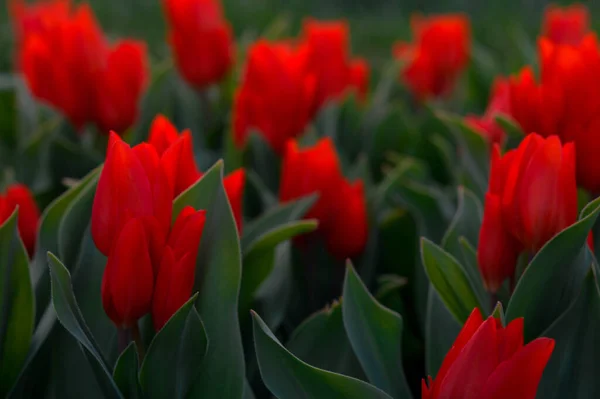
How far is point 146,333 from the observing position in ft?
2.79

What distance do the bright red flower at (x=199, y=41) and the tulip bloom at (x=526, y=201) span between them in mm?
1056

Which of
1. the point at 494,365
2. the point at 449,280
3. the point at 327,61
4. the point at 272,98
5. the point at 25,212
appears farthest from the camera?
the point at 327,61

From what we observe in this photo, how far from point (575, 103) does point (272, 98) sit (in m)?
0.56

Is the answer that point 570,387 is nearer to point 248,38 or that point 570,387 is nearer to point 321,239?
point 321,239

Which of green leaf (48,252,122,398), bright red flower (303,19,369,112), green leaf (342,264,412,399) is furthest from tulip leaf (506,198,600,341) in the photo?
bright red flower (303,19,369,112)

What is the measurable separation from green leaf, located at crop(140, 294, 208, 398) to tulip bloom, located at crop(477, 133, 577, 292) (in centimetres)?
30

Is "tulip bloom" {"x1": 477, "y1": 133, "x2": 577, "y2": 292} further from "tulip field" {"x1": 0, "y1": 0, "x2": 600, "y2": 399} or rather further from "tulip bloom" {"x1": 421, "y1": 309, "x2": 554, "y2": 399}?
"tulip bloom" {"x1": 421, "y1": 309, "x2": 554, "y2": 399}

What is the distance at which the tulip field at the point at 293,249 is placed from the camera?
73cm

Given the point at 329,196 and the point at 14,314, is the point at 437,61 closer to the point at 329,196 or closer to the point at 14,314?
the point at 329,196

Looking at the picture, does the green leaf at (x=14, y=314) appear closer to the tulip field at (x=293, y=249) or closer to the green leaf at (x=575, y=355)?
the tulip field at (x=293, y=249)

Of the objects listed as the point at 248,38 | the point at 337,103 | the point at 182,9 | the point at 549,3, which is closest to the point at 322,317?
the point at 337,103

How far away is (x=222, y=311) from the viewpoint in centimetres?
78

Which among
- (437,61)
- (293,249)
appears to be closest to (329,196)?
(293,249)

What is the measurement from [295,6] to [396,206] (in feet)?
16.4
